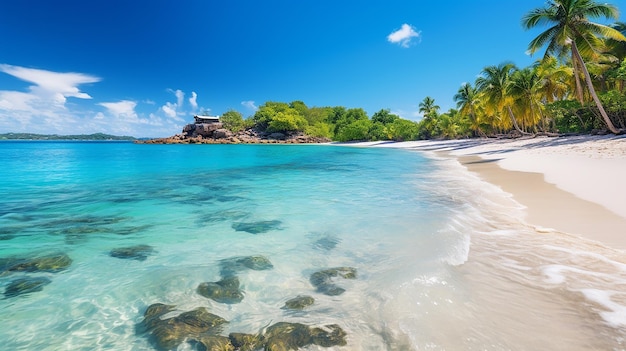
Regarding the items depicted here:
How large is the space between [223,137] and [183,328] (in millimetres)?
89172

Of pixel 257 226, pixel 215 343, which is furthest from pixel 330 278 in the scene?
pixel 257 226

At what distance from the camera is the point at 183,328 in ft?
9.66

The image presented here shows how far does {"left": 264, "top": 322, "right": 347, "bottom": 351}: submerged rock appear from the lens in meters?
2.65

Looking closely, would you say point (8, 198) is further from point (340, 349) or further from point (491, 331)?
point (491, 331)

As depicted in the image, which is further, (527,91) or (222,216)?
(527,91)

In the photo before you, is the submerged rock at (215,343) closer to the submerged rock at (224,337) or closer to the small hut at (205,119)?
the submerged rock at (224,337)

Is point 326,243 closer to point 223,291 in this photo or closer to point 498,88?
point 223,291

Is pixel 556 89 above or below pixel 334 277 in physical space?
above

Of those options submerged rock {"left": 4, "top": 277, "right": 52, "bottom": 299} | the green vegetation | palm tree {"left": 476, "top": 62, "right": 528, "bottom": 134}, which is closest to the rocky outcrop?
the green vegetation

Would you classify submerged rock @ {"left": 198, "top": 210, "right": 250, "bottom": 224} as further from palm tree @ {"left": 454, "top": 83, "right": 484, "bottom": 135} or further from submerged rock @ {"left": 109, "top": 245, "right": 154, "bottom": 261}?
palm tree @ {"left": 454, "top": 83, "right": 484, "bottom": 135}

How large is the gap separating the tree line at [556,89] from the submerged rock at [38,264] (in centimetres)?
2812

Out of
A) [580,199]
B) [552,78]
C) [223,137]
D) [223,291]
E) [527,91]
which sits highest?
[552,78]

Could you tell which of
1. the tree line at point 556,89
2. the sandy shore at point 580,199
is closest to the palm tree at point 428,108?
the tree line at point 556,89

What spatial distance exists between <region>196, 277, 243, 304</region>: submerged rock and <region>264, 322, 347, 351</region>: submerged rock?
35.4 inches
